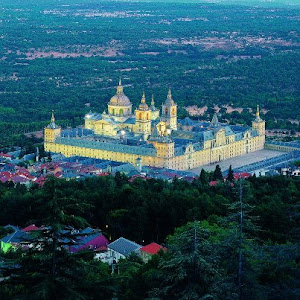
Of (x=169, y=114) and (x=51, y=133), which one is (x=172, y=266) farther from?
(x=169, y=114)

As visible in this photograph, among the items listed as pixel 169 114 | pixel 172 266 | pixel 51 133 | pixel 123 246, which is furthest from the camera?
pixel 169 114

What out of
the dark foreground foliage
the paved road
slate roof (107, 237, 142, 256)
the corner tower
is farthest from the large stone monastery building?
the dark foreground foliage

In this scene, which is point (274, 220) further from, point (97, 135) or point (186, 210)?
point (97, 135)

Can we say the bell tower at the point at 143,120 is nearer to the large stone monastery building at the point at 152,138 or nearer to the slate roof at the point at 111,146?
the large stone monastery building at the point at 152,138

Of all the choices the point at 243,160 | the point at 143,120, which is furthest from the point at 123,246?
the point at 143,120

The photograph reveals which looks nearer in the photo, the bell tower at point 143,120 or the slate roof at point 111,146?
the slate roof at point 111,146

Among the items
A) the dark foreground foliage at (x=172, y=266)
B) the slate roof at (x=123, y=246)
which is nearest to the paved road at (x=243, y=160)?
the slate roof at (x=123, y=246)

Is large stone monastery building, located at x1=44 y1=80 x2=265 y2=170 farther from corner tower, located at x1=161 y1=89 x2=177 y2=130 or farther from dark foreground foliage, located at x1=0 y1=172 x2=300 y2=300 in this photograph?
dark foreground foliage, located at x1=0 y1=172 x2=300 y2=300
